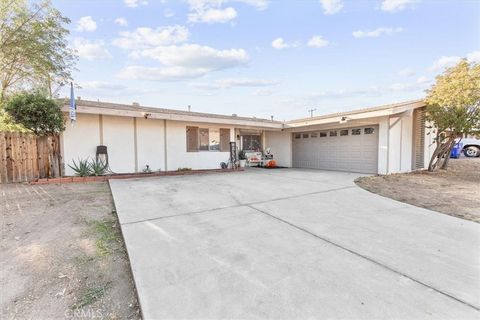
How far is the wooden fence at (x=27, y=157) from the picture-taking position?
22.6ft

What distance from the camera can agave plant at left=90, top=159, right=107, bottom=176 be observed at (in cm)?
815

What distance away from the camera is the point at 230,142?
39.9 ft

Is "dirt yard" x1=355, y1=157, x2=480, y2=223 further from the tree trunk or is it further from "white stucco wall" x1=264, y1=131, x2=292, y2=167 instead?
"white stucco wall" x1=264, y1=131, x2=292, y2=167

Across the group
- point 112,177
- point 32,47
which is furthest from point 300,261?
Result: point 32,47

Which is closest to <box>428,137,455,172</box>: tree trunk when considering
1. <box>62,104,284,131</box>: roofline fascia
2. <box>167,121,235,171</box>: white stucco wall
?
<box>62,104,284,131</box>: roofline fascia

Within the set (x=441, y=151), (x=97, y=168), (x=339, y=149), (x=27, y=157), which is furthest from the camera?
(x=339, y=149)

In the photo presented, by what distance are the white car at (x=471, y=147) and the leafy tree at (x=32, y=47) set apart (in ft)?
79.7

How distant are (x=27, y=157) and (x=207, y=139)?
6.63m

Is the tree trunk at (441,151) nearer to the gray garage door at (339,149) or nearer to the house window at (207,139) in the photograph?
the gray garage door at (339,149)

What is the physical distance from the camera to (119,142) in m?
9.18

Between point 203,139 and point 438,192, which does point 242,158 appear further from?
point 438,192

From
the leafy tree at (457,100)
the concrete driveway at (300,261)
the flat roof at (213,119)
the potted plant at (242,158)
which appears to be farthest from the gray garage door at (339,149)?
the concrete driveway at (300,261)

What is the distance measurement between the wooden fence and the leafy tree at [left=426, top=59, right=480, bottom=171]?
13.8 metres

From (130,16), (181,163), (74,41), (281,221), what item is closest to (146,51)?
(130,16)
